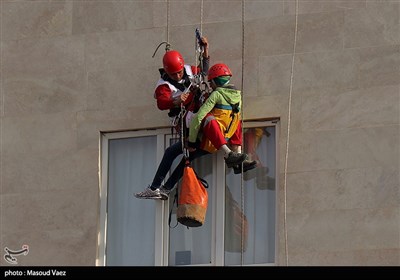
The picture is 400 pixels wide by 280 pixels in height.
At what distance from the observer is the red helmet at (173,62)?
28.3m

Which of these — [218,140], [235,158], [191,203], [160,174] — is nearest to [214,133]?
[218,140]

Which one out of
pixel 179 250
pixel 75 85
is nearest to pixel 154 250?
pixel 179 250

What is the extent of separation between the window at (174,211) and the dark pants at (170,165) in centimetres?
31

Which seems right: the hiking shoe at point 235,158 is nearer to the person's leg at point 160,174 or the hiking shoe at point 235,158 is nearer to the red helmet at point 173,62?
the person's leg at point 160,174

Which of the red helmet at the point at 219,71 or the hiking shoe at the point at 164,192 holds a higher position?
the red helmet at the point at 219,71

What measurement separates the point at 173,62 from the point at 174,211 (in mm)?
1766

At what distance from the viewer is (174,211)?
28719 millimetres

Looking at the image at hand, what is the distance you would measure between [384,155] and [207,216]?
2.23m

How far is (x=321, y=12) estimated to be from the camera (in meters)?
28.5

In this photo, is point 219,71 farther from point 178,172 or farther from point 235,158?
point 178,172

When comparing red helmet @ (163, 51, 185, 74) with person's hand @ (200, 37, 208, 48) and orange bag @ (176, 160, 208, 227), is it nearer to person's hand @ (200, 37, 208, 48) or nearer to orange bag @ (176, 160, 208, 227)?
person's hand @ (200, 37, 208, 48)

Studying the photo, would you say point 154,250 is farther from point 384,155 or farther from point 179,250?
point 384,155

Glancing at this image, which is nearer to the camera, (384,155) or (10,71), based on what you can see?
(384,155)

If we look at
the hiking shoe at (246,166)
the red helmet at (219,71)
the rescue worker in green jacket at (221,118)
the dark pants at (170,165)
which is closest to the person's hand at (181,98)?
the rescue worker in green jacket at (221,118)
